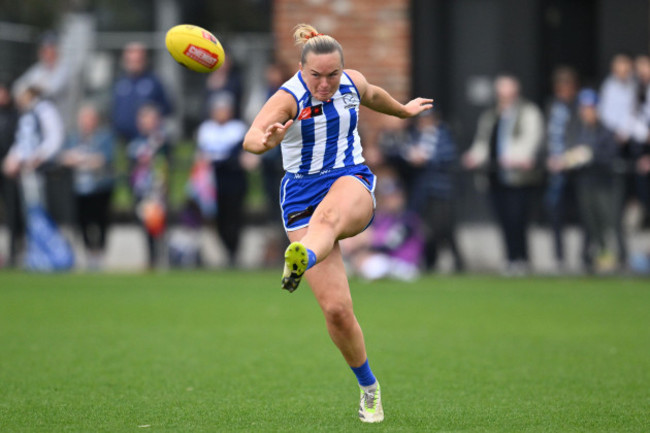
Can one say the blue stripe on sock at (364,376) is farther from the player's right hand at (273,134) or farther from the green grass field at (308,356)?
the player's right hand at (273,134)

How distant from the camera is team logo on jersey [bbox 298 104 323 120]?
6246 mm

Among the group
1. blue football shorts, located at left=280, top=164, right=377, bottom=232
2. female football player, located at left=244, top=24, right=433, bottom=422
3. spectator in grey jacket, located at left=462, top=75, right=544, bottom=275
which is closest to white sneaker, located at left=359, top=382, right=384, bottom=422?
female football player, located at left=244, top=24, right=433, bottom=422

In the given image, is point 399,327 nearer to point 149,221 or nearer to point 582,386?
point 582,386

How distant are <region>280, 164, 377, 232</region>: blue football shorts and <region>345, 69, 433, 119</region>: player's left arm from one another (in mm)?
466

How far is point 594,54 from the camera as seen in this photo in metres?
17.9

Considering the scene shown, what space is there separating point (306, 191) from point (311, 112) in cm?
46

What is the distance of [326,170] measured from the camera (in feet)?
21.0

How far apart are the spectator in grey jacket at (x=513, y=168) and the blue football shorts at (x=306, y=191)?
296 inches

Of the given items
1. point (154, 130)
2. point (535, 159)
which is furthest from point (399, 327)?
point (154, 130)

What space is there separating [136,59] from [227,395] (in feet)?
28.8

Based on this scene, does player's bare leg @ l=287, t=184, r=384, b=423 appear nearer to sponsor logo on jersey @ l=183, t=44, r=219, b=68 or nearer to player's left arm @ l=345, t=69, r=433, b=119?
player's left arm @ l=345, t=69, r=433, b=119

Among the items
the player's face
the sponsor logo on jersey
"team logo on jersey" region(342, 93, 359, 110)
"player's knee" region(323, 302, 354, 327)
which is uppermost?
the sponsor logo on jersey

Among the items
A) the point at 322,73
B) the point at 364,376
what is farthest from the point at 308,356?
the point at 322,73

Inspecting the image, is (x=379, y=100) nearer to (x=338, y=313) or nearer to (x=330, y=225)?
(x=330, y=225)
